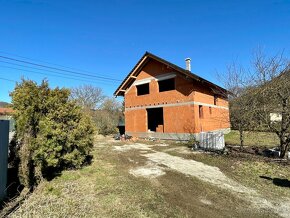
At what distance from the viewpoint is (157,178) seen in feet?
20.4

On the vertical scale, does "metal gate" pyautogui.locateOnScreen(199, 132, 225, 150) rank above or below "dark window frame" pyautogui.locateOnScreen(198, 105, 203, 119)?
below

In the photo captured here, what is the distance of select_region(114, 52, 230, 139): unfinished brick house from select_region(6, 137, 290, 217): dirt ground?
7.87m

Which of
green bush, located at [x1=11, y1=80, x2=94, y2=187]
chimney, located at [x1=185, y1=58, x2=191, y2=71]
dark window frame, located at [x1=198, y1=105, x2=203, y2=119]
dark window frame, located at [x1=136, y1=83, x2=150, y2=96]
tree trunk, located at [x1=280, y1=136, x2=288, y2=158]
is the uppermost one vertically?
chimney, located at [x1=185, y1=58, x2=191, y2=71]

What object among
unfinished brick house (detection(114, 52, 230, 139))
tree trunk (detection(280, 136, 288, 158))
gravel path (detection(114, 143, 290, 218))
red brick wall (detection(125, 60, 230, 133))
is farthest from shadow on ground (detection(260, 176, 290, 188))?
unfinished brick house (detection(114, 52, 230, 139))

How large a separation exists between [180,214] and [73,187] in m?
2.91

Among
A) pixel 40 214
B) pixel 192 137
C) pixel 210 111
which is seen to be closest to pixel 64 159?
pixel 40 214

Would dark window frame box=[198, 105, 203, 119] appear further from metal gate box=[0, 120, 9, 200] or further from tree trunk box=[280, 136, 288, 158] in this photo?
metal gate box=[0, 120, 9, 200]

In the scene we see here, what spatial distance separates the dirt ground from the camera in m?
4.05

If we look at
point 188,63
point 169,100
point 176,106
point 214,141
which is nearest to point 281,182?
point 214,141

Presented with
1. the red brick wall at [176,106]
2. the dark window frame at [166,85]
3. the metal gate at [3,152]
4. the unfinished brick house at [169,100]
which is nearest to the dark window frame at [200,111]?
the unfinished brick house at [169,100]

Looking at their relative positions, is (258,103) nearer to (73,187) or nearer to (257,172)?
(257,172)

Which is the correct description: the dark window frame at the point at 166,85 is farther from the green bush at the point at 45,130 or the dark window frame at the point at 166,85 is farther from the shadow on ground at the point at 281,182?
the shadow on ground at the point at 281,182

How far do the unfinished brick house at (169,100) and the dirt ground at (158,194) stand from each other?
7.87m

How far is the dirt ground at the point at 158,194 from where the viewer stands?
4047 mm
